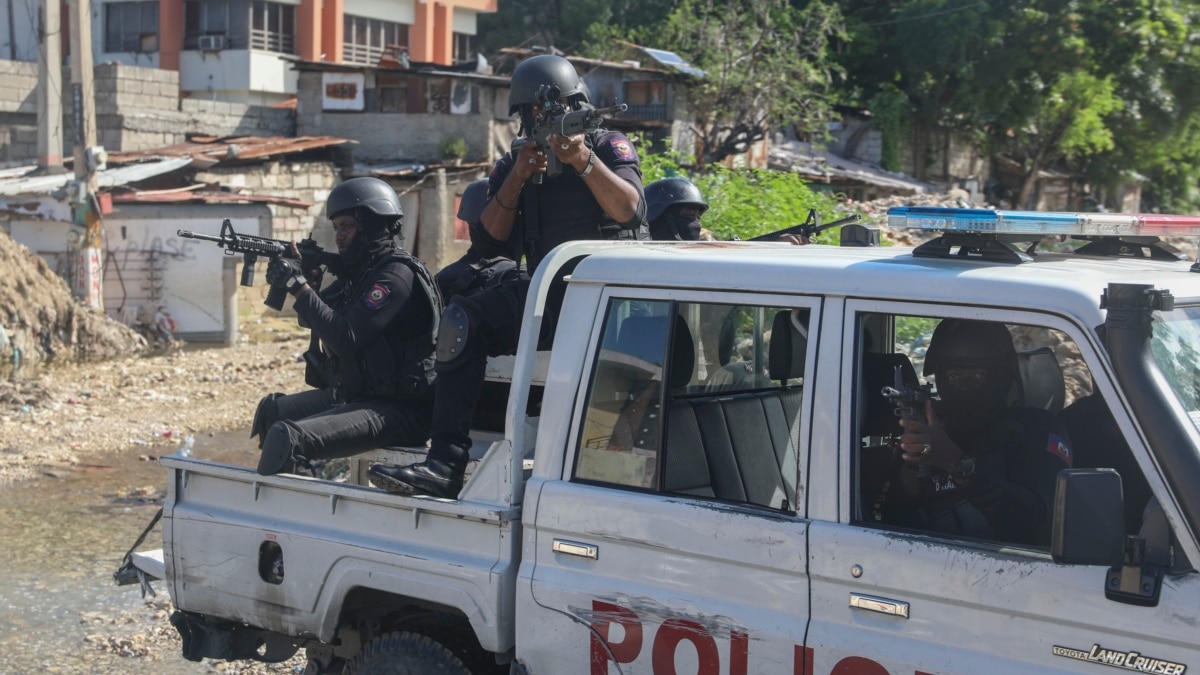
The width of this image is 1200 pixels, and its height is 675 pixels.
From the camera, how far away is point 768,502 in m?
3.40

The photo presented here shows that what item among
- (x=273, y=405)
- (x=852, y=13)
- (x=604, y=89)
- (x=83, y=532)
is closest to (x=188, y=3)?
(x=604, y=89)

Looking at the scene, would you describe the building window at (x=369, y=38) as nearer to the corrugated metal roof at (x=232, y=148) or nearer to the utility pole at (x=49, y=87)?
the corrugated metal roof at (x=232, y=148)

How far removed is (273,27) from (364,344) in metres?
27.5

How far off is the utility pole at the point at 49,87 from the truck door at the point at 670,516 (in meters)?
14.4

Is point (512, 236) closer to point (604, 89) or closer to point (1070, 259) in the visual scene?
point (1070, 259)

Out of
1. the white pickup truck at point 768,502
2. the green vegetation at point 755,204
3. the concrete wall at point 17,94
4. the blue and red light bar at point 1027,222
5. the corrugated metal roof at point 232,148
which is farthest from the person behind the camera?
the concrete wall at point 17,94

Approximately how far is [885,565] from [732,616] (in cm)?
43

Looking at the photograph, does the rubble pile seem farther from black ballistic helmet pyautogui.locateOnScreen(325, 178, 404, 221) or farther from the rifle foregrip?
black ballistic helmet pyautogui.locateOnScreen(325, 178, 404, 221)

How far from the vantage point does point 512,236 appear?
4430 millimetres

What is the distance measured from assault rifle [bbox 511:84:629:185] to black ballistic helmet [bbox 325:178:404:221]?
0.86 metres

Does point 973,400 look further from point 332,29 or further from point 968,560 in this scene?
point 332,29

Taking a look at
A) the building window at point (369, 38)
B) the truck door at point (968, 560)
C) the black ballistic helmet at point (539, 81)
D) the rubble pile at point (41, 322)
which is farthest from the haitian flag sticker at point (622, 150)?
the building window at point (369, 38)

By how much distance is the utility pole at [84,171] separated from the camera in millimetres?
15266

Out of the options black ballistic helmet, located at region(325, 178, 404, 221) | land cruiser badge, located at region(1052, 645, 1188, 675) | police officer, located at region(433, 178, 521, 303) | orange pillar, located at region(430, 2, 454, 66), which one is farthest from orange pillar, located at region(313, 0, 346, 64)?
land cruiser badge, located at region(1052, 645, 1188, 675)
